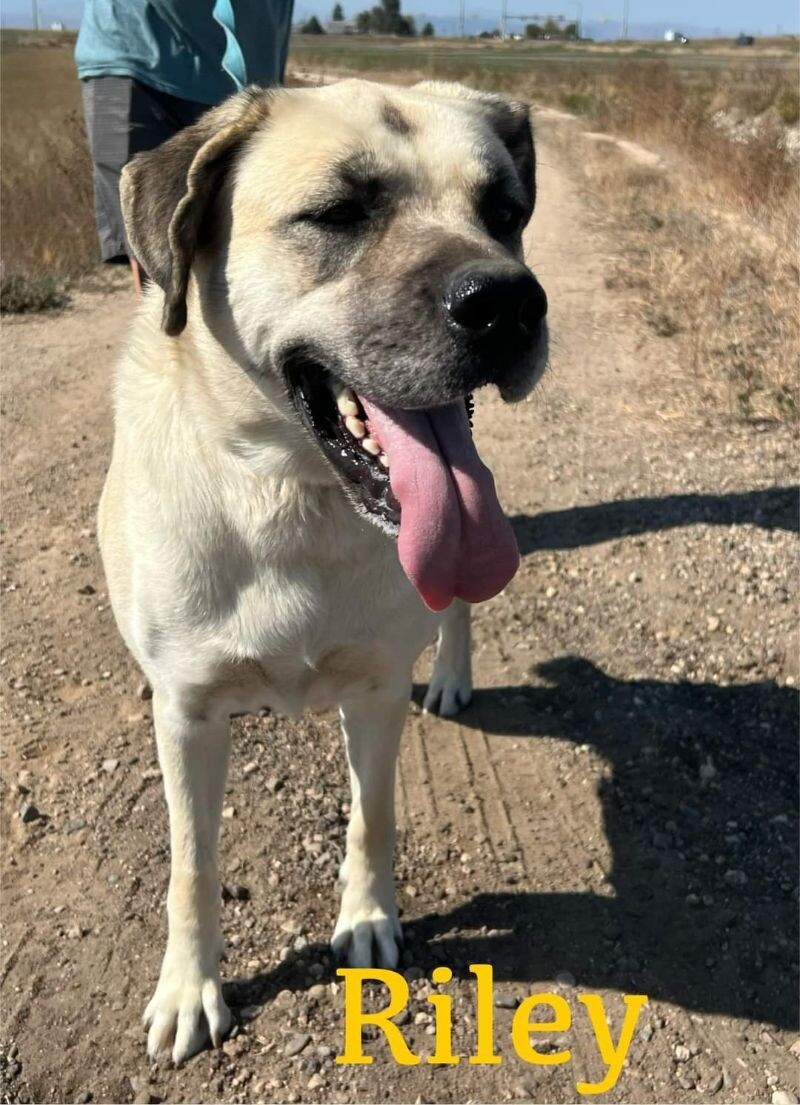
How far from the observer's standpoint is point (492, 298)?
5.65 ft

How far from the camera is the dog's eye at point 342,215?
1.89 metres

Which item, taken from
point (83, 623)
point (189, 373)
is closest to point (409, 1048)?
point (189, 373)

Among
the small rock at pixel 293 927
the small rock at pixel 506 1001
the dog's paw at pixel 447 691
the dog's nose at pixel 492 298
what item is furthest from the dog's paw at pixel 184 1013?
the dog's nose at pixel 492 298

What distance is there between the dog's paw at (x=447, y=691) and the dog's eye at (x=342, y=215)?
5.66 feet

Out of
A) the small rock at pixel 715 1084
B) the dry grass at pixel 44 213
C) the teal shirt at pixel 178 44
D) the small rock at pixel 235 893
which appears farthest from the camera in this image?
the dry grass at pixel 44 213

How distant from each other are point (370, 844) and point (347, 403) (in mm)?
1208

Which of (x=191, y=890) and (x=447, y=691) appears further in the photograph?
(x=447, y=691)

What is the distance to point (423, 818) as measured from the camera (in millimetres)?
2875

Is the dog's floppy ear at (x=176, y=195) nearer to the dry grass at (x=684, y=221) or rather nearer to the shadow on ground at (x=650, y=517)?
the shadow on ground at (x=650, y=517)

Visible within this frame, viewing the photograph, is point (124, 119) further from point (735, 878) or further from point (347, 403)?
point (735, 878)

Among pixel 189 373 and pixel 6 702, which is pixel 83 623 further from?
pixel 189 373

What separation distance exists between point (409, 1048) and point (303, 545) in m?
1.25

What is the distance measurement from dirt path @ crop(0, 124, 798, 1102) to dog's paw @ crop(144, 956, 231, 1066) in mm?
53

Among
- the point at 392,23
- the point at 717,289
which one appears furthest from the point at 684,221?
the point at 392,23
